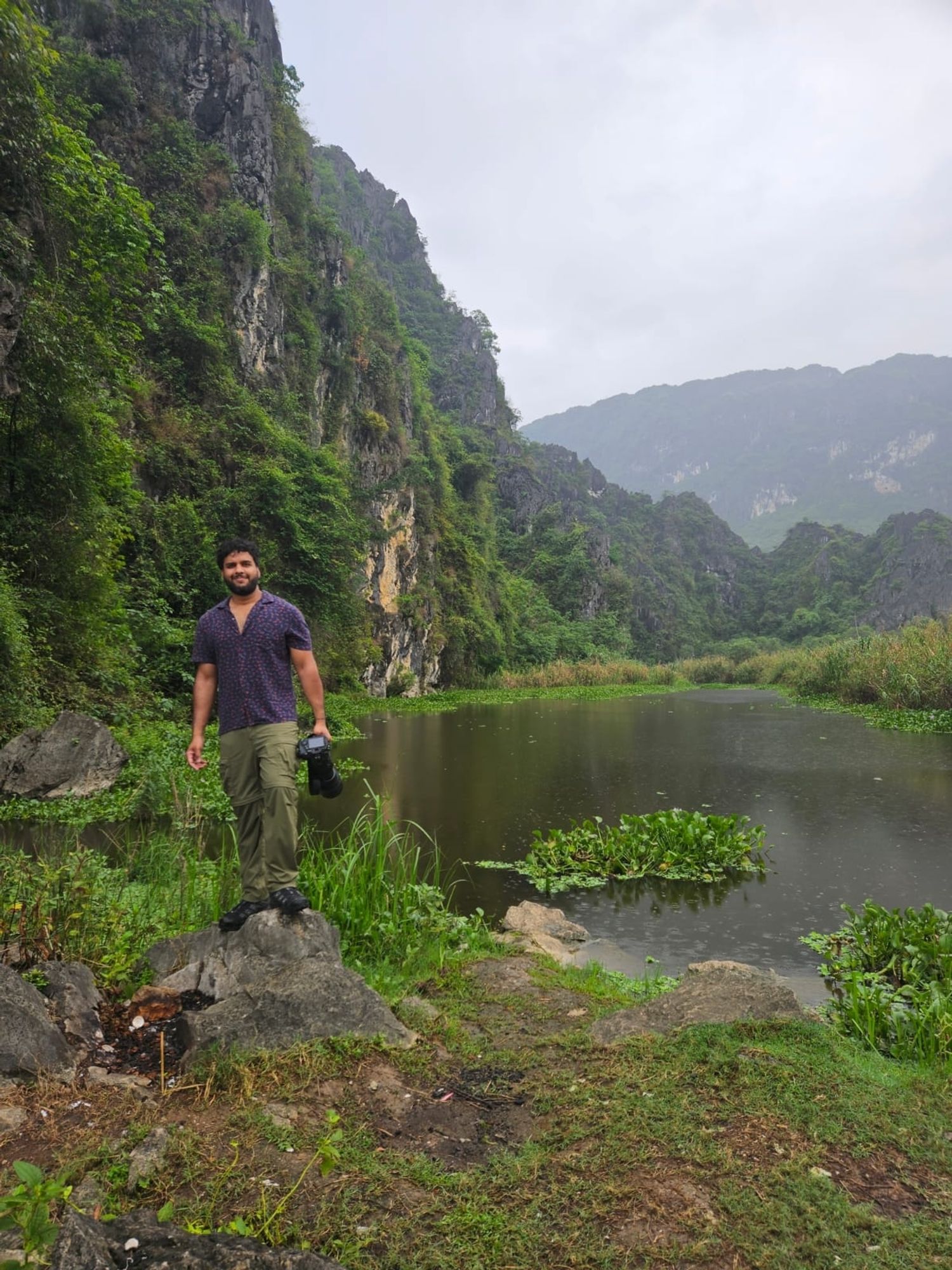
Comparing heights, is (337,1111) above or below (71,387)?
below

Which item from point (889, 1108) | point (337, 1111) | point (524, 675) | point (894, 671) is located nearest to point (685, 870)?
point (889, 1108)

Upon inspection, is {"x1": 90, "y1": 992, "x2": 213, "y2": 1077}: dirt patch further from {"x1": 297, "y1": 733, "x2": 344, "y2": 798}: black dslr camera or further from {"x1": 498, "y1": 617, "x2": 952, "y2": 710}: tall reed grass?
{"x1": 498, "y1": 617, "x2": 952, "y2": 710}: tall reed grass

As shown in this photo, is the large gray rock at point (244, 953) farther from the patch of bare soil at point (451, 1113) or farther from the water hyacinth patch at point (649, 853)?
the water hyacinth patch at point (649, 853)

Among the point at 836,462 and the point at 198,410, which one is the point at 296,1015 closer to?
the point at 198,410

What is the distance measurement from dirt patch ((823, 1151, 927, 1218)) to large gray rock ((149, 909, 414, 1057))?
159 centimetres

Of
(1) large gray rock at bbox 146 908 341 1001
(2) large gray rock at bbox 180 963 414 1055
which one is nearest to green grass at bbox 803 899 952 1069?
(2) large gray rock at bbox 180 963 414 1055

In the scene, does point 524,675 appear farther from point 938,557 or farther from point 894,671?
point 938,557

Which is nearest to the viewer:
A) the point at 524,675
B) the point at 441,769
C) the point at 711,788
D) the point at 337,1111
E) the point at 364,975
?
the point at 337,1111

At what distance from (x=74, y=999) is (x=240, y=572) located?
6.56 ft

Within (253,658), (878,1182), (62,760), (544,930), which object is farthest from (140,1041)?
(62,760)

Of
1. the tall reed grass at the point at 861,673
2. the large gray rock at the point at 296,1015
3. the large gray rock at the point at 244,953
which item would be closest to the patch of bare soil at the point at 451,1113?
the large gray rock at the point at 296,1015

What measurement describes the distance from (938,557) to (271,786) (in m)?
80.4

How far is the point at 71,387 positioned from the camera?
400 inches

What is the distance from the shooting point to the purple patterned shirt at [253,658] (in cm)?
347
